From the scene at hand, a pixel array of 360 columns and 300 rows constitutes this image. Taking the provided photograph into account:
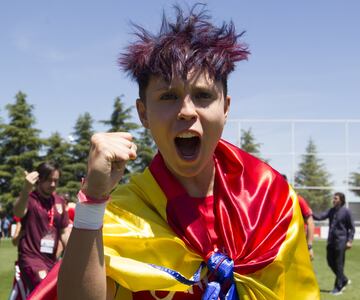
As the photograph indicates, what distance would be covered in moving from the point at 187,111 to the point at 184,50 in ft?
1.00

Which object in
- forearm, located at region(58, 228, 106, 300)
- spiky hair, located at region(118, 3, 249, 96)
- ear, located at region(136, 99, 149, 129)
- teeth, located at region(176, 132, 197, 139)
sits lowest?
forearm, located at region(58, 228, 106, 300)

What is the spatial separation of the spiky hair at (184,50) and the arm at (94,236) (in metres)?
0.51

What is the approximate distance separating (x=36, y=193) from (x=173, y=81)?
17.6 ft

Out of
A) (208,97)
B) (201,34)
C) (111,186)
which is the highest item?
(201,34)

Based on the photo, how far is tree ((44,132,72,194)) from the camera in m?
50.8

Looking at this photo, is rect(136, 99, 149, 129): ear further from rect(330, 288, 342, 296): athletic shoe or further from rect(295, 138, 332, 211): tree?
rect(295, 138, 332, 211): tree

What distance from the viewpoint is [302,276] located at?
7.95 feet

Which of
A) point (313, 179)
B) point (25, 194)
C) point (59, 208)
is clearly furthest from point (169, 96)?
point (313, 179)

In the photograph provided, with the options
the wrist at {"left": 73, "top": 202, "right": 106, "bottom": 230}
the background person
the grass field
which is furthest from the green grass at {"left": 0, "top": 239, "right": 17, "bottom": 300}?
the wrist at {"left": 73, "top": 202, "right": 106, "bottom": 230}

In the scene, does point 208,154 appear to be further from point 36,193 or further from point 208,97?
point 36,193

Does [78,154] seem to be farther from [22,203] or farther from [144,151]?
[22,203]

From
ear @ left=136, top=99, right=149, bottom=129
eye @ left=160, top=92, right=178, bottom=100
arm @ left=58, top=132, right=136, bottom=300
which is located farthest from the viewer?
ear @ left=136, top=99, right=149, bottom=129

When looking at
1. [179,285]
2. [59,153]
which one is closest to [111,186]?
[179,285]

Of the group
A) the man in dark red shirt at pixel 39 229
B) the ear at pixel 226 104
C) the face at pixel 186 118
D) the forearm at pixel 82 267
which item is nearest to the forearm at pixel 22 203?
the man in dark red shirt at pixel 39 229
